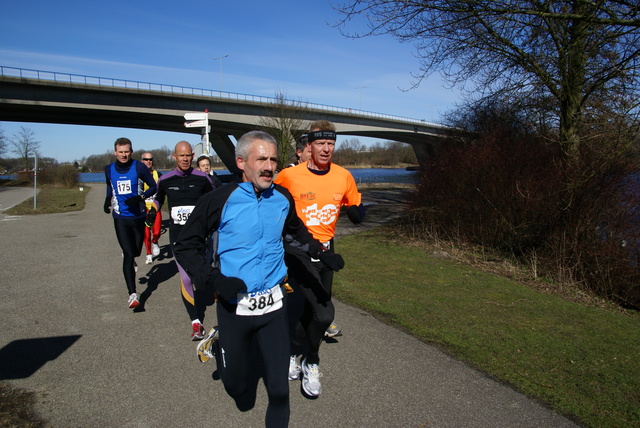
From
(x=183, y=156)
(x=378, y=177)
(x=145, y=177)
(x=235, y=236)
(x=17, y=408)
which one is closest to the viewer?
(x=235, y=236)

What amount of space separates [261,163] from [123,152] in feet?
12.6

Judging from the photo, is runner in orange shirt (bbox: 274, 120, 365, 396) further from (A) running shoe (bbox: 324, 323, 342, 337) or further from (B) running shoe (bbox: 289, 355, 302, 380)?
(A) running shoe (bbox: 324, 323, 342, 337)

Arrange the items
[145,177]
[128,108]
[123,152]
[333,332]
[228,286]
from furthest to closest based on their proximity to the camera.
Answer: [128,108], [145,177], [123,152], [333,332], [228,286]

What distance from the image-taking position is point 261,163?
2.98 meters

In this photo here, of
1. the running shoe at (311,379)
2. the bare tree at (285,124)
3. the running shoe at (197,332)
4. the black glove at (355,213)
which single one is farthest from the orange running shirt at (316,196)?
the bare tree at (285,124)

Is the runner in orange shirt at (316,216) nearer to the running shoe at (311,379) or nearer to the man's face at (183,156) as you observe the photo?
the running shoe at (311,379)

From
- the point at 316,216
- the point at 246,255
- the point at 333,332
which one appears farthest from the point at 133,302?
the point at 246,255

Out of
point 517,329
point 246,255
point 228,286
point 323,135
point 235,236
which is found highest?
point 323,135

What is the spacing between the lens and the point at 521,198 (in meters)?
10.1

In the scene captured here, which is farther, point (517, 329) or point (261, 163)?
point (517, 329)

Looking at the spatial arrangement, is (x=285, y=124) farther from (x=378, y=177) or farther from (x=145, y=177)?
(x=145, y=177)

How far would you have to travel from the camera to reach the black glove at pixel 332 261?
3.31 m

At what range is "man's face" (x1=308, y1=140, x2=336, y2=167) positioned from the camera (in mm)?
4090

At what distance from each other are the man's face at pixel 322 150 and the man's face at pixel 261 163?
1.13 meters
